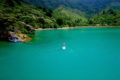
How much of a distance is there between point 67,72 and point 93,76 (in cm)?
312

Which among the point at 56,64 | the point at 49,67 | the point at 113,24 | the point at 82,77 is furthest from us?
the point at 113,24

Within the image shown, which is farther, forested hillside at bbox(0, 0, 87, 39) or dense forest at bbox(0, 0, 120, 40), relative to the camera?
dense forest at bbox(0, 0, 120, 40)

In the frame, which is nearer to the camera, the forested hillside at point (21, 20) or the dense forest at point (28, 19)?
the forested hillside at point (21, 20)

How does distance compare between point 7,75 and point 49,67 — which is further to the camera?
point 49,67

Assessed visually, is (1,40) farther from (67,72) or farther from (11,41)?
(67,72)

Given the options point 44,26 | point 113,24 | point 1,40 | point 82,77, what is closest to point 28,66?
point 82,77

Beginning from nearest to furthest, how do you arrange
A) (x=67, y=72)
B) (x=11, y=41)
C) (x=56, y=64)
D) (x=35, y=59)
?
(x=67, y=72)
(x=56, y=64)
(x=35, y=59)
(x=11, y=41)

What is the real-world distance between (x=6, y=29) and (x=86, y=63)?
26.3 metres

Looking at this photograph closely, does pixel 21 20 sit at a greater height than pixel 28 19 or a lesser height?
lesser

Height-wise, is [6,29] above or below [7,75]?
above

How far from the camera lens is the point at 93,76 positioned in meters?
20.0

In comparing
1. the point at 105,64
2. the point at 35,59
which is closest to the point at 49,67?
the point at 35,59

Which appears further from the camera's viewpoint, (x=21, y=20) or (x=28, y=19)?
(x=28, y=19)

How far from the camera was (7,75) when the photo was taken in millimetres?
19828
